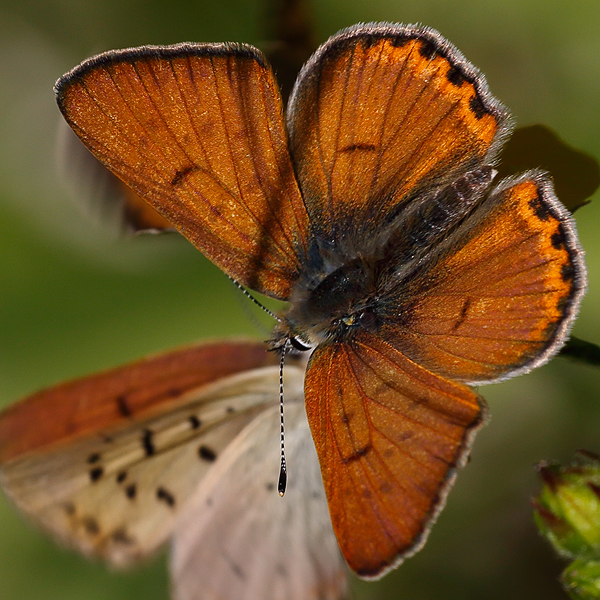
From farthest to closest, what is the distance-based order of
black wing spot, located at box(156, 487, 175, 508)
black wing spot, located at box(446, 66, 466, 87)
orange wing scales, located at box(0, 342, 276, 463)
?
black wing spot, located at box(156, 487, 175, 508) → orange wing scales, located at box(0, 342, 276, 463) → black wing spot, located at box(446, 66, 466, 87)

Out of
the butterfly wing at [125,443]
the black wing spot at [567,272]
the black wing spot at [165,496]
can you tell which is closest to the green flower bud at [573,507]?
the black wing spot at [567,272]

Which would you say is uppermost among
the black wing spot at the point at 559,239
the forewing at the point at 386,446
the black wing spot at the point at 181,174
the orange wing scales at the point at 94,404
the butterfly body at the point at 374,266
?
the black wing spot at the point at 181,174

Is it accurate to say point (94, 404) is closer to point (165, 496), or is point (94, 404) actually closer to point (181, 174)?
point (165, 496)

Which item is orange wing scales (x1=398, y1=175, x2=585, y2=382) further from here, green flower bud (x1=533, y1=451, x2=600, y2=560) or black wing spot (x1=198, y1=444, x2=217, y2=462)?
black wing spot (x1=198, y1=444, x2=217, y2=462)

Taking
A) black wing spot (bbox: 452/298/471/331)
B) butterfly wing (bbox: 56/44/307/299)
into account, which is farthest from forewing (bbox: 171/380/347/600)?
black wing spot (bbox: 452/298/471/331)

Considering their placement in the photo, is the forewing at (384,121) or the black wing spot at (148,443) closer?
the forewing at (384,121)

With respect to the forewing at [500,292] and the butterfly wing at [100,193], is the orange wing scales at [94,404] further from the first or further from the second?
the forewing at [500,292]

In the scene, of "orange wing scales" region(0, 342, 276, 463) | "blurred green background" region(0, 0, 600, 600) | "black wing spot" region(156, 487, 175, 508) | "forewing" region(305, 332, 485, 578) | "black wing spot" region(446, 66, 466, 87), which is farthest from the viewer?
"blurred green background" region(0, 0, 600, 600)

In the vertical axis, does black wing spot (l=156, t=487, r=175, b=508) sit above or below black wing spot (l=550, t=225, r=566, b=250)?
below
